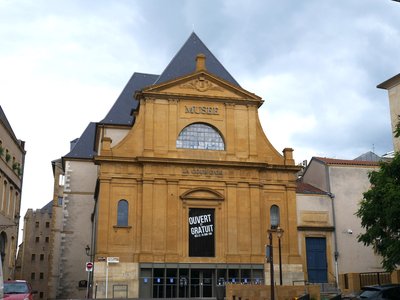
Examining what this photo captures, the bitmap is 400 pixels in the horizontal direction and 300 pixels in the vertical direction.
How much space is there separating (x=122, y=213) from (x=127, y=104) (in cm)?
1672

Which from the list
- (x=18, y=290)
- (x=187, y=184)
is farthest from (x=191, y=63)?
(x=18, y=290)

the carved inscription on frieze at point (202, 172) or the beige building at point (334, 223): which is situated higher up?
the carved inscription on frieze at point (202, 172)

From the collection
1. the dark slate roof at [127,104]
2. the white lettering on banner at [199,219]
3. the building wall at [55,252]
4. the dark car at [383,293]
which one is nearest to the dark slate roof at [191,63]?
the dark slate roof at [127,104]

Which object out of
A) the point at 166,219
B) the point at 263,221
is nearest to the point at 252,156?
the point at 263,221

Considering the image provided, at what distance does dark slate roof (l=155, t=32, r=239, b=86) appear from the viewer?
45.1 m

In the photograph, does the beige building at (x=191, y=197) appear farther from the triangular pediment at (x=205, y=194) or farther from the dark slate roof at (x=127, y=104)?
the dark slate roof at (x=127, y=104)

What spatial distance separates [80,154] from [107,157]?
1617 cm

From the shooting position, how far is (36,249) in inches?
3681

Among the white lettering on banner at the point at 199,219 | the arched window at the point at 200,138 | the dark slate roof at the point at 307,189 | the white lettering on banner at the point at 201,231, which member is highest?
the arched window at the point at 200,138

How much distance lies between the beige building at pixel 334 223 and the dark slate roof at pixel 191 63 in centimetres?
1092

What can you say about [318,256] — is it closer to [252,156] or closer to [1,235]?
[252,156]

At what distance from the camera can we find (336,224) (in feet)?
140

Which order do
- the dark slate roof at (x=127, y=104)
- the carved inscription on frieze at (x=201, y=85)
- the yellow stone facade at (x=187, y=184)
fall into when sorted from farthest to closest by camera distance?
the dark slate roof at (x=127, y=104), the carved inscription on frieze at (x=201, y=85), the yellow stone facade at (x=187, y=184)

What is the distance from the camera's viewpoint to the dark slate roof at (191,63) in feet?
148
